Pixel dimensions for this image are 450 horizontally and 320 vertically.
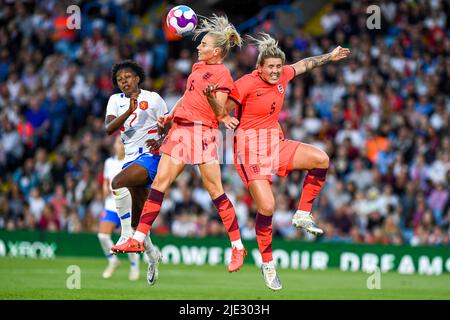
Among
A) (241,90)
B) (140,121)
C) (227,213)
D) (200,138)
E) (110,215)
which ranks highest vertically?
(241,90)

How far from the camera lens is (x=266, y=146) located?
13484 millimetres

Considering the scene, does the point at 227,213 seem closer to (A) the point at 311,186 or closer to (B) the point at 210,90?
(A) the point at 311,186

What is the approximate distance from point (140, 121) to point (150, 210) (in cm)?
165

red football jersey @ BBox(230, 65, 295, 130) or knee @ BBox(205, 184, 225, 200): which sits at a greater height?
red football jersey @ BBox(230, 65, 295, 130)

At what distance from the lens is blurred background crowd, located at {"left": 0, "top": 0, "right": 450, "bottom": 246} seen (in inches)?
896

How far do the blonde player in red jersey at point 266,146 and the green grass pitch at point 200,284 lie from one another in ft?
4.43

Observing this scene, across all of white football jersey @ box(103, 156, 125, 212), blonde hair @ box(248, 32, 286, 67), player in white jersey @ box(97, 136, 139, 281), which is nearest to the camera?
blonde hair @ box(248, 32, 286, 67)

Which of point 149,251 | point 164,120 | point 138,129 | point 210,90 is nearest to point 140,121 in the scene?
point 138,129

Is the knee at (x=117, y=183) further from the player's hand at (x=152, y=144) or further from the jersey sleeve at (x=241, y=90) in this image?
the jersey sleeve at (x=241, y=90)

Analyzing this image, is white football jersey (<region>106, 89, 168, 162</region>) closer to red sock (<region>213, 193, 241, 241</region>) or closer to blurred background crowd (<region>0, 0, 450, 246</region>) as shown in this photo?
red sock (<region>213, 193, 241, 241</region>)

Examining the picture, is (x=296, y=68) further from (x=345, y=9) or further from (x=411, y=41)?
(x=345, y=9)

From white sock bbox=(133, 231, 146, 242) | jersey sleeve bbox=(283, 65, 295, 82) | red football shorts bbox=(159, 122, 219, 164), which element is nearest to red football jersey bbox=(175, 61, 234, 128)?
red football shorts bbox=(159, 122, 219, 164)

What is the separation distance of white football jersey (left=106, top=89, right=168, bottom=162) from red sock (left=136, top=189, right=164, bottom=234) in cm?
125

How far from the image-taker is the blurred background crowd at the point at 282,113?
22766 mm
